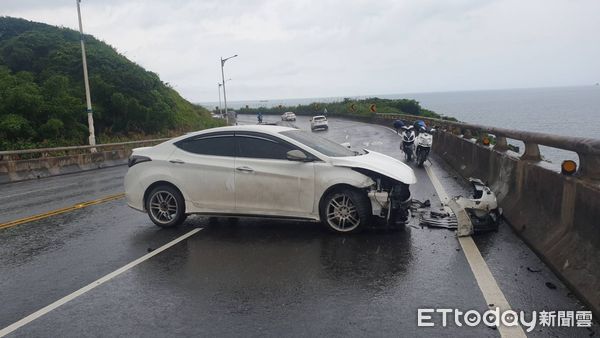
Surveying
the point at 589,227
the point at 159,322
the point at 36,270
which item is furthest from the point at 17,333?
the point at 589,227

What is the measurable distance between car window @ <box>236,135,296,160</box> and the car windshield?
0.30 metres

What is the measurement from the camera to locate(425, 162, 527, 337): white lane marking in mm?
4119

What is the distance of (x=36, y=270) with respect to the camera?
252 inches

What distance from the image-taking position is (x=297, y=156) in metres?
7.35

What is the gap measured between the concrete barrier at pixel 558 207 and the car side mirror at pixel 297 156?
311cm

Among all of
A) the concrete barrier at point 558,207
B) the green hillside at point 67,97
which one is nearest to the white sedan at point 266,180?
the concrete barrier at point 558,207

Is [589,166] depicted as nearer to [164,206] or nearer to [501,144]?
[501,144]

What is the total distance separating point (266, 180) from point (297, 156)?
2.01 feet

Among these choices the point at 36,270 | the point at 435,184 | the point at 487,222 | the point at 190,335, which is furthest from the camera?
the point at 435,184

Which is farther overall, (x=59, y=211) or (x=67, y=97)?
(x=67, y=97)

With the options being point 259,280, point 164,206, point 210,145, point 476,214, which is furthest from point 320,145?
point 259,280

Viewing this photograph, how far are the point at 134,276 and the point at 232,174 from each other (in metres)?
2.35

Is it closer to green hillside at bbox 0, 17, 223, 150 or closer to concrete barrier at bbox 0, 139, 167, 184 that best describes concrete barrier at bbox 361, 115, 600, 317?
concrete barrier at bbox 0, 139, 167, 184

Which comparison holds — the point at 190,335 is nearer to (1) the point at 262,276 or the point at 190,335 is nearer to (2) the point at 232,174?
(1) the point at 262,276
